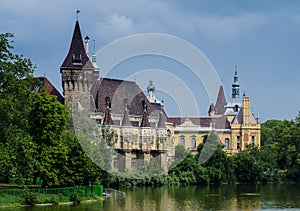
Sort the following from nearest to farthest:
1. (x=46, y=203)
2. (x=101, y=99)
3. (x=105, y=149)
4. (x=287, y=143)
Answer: (x=46, y=203)
(x=105, y=149)
(x=101, y=99)
(x=287, y=143)

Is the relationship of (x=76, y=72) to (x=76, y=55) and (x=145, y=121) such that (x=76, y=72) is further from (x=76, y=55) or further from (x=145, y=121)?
(x=145, y=121)

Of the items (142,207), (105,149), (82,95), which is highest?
(82,95)

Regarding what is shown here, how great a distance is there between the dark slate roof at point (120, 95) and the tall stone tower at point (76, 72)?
16.8 ft

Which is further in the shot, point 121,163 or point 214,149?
point 214,149

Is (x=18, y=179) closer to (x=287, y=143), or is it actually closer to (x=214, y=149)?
(x=214, y=149)

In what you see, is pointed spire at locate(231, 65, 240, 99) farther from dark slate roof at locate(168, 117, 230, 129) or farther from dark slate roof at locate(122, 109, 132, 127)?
dark slate roof at locate(122, 109, 132, 127)

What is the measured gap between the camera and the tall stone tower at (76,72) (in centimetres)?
6712

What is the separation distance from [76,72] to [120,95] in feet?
32.5

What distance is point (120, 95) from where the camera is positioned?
76.2 metres

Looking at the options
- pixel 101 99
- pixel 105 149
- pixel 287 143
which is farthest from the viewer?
pixel 287 143

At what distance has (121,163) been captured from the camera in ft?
227

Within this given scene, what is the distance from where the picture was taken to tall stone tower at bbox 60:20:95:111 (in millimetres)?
67125

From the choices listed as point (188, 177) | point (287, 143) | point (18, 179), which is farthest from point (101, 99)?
point (18, 179)

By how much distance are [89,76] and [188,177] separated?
14.5 metres
